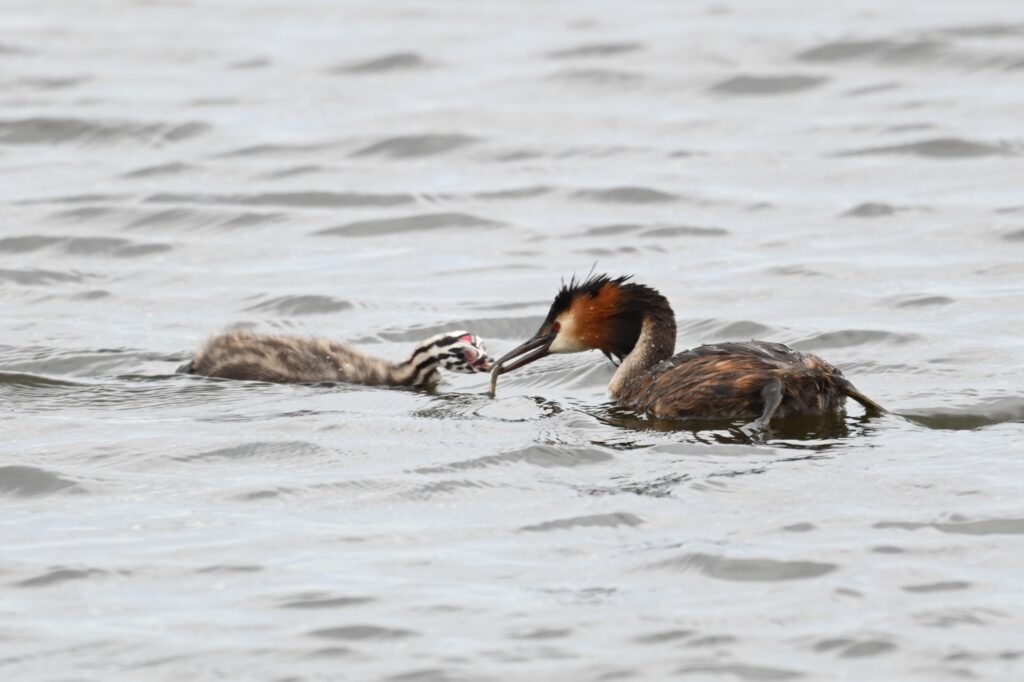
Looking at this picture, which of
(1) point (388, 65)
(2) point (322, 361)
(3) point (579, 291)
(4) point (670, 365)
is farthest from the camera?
(1) point (388, 65)

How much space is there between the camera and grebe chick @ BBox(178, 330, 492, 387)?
11.1m

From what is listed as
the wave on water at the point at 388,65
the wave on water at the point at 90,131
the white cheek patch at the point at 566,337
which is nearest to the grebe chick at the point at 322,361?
the white cheek patch at the point at 566,337

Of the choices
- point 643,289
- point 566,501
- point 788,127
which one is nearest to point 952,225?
point 788,127

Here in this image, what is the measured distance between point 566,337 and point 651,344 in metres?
0.50

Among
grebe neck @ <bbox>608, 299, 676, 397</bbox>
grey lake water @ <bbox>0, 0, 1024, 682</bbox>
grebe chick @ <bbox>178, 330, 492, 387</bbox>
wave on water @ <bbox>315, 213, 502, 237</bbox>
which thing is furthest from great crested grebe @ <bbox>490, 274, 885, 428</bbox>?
wave on water @ <bbox>315, 213, 502, 237</bbox>

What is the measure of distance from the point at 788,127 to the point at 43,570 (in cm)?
1264

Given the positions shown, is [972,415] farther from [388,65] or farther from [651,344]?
[388,65]

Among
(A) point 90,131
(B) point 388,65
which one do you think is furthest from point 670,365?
(B) point 388,65

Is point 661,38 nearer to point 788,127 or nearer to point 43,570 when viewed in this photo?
point 788,127

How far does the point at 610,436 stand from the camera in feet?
31.7

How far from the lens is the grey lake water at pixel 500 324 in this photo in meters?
7.19

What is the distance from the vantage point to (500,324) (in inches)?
517

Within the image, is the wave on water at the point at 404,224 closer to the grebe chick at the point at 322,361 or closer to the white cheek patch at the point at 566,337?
the grebe chick at the point at 322,361

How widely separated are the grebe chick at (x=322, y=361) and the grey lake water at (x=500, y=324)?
0.16m
